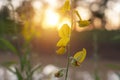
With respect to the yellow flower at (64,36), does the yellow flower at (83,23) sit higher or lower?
higher

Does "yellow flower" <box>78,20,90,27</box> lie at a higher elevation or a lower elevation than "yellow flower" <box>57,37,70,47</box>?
higher

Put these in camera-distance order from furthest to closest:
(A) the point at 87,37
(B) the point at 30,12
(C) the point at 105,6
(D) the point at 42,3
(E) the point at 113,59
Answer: (C) the point at 105,6 < (A) the point at 87,37 < (E) the point at 113,59 < (D) the point at 42,3 < (B) the point at 30,12

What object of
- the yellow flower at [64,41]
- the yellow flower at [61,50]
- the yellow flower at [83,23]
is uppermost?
the yellow flower at [83,23]

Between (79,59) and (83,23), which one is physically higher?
(83,23)

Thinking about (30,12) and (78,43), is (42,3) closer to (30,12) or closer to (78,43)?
(30,12)

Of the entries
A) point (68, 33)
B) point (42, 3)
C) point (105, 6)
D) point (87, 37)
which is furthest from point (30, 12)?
point (105, 6)

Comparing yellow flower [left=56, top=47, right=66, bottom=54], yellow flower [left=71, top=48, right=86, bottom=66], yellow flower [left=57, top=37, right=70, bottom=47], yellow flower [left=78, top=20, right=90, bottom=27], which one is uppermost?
yellow flower [left=78, top=20, right=90, bottom=27]

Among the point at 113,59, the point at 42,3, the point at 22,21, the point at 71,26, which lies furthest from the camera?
the point at 113,59

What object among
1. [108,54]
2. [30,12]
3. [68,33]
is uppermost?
[68,33]

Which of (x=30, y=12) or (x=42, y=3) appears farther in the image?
(x=42, y=3)

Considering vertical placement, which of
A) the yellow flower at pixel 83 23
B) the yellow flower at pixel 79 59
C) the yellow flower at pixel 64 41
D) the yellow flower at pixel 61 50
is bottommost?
the yellow flower at pixel 79 59

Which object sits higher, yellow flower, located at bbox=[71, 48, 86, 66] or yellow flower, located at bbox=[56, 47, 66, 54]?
yellow flower, located at bbox=[56, 47, 66, 54]
